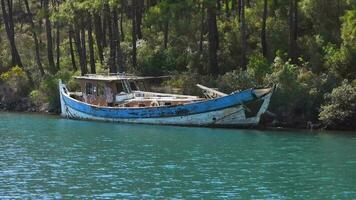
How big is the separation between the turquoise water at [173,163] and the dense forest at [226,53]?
3.67m

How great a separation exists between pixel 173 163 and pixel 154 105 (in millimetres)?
16245

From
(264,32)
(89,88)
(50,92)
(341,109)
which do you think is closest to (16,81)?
(50,92)

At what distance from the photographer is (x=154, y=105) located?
45.3 metres

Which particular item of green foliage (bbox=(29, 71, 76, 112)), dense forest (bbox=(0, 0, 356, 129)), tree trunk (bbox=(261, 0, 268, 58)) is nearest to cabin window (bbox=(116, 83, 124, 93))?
dense forest (bbox=(0, 0, 356, 129))

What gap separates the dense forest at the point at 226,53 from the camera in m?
43.5

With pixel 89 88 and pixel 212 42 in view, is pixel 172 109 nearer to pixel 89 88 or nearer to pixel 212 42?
pixel 89 88

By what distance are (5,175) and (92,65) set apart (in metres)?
32.6

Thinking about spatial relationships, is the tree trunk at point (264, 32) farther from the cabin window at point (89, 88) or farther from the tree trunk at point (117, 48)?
the cabin window at point (89, 88)

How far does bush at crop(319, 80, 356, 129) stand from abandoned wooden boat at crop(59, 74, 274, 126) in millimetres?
3521

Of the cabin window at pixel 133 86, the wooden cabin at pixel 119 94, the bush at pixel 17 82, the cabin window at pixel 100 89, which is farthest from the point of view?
the bush at pixel 17 82

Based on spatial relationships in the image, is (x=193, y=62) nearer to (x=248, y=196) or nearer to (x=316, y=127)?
(x=316, y=127)

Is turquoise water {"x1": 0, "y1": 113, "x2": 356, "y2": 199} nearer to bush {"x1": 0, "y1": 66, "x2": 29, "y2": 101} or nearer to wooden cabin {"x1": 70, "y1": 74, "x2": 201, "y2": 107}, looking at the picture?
wooden cabin {"x1": 70, "y1": 74, "x2": 201, "y2": 107}

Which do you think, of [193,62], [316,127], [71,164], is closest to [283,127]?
[316,127]

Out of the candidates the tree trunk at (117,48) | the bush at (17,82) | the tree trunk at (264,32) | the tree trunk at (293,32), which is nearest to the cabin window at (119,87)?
the tree trunk at (117,48)
